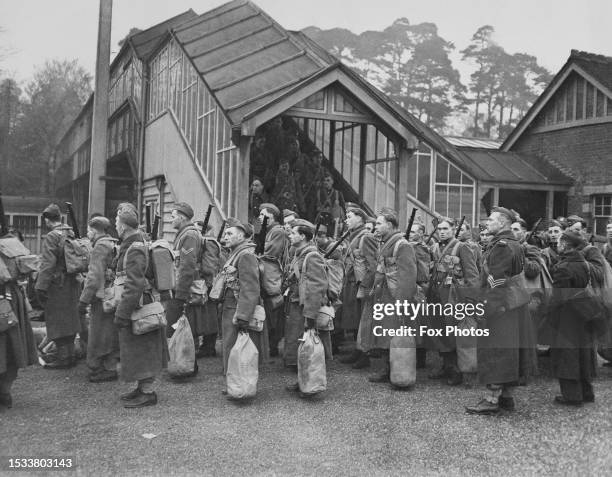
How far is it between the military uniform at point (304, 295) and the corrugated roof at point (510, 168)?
489 inches

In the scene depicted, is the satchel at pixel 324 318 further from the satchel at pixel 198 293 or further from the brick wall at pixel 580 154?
the brick wall at pixel 580 154

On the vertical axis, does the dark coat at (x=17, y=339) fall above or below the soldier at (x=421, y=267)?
below

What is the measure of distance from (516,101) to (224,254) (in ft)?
62.6

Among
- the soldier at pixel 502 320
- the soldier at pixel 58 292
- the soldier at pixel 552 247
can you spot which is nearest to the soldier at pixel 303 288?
the soldier at pixel 502 320

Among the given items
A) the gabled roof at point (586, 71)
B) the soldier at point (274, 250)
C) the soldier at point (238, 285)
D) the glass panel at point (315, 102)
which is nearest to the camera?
the soldier at point (238, 285)

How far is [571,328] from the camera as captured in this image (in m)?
6.07

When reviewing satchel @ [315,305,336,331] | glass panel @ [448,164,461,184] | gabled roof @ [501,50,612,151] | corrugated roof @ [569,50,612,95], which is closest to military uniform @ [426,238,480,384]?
satchel @ [315,305,336,331]

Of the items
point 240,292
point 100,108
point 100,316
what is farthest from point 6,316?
point 100,108

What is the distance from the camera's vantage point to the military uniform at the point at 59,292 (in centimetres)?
686

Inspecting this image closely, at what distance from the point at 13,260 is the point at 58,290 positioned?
5.45ft

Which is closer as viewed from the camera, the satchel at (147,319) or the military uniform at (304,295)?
the satchel at (147,319)

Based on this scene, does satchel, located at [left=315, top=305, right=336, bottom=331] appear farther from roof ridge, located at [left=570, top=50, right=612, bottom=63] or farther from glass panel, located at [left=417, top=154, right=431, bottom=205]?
roof ridge, located at [left=570, top=50, right=612, bottom=63]

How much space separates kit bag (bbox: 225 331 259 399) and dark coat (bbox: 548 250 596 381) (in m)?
3.00

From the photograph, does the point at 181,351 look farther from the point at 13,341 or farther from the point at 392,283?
the point at 392,283
